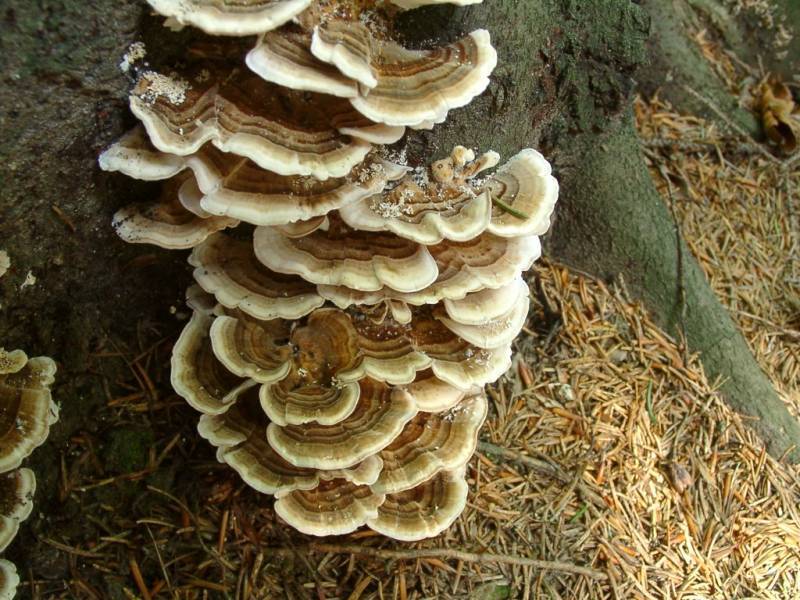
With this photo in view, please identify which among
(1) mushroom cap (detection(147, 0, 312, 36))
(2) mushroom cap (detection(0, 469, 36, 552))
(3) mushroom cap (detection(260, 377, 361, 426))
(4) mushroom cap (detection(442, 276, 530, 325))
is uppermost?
(1) mushroom cap (detection(147, 0, 312, 36))

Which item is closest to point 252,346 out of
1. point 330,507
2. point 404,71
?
point 330,507

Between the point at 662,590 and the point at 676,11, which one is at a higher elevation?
the point at 676,11

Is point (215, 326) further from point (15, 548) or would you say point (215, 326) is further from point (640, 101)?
point (640, 101)

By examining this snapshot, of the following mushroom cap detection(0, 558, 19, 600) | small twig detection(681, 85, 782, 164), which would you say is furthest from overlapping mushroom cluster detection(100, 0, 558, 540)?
small twig detection(681, 85, 782, 164)

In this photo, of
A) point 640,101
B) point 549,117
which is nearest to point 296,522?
point 549,117

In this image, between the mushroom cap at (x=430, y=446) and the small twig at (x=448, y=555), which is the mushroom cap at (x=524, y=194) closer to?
the mushroom cap at (x=430, y=446)

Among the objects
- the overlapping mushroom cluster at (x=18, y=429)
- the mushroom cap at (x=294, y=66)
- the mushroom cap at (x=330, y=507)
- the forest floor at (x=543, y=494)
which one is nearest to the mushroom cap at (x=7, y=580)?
the overlapping mushroom cluster at (x=18, y=429)

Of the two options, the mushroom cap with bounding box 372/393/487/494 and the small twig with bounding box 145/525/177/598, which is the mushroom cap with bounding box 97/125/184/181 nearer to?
the mushroom cap with bounding box 372/393/487/494
